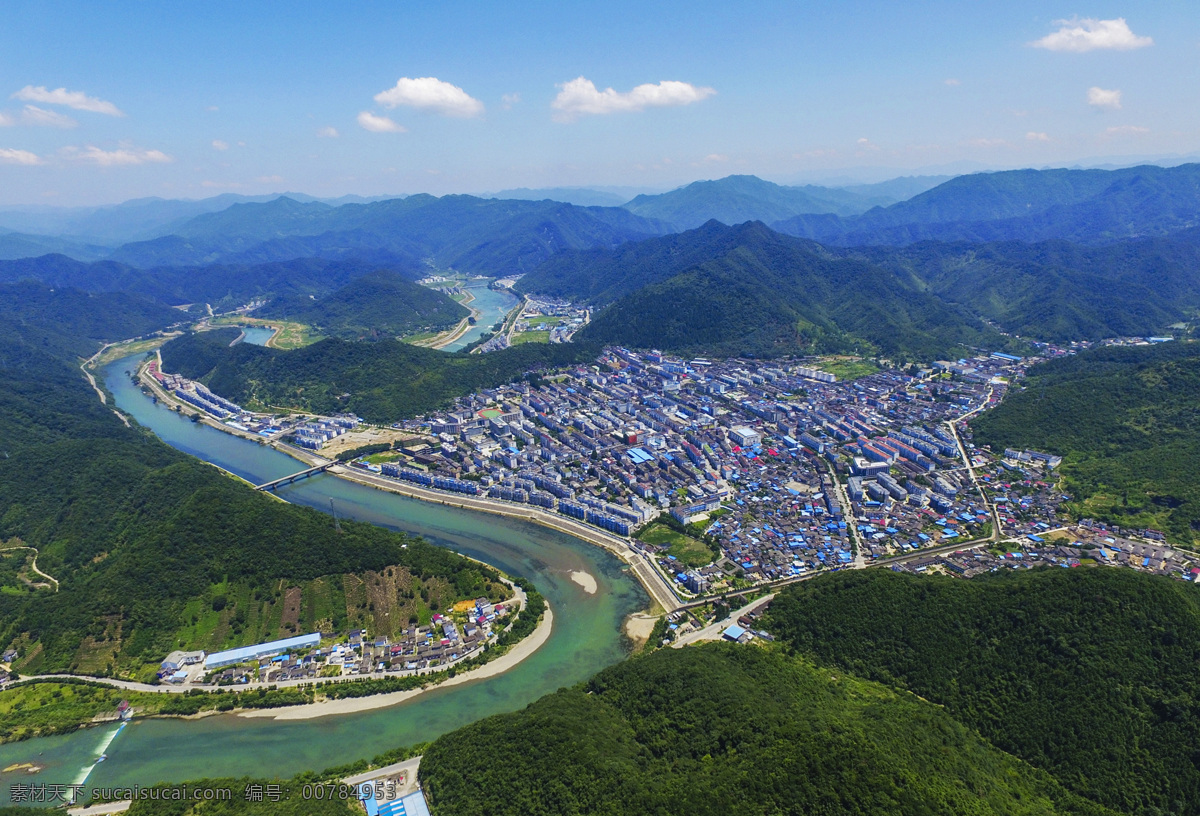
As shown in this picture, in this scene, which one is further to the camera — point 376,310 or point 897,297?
point 376,310

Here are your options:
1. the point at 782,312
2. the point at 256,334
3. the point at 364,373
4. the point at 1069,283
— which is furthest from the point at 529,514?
the point at 1069,283

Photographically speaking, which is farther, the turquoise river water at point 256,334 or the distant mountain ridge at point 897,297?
the turquoise river water at point 256,334

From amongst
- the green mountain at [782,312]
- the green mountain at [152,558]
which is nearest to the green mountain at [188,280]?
the green mountain at [782,312]

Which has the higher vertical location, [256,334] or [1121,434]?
[256,334]

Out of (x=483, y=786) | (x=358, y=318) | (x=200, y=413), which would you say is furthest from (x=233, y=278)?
(x=483, y=786)

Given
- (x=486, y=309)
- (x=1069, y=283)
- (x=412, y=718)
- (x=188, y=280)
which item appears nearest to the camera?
(x=412, y=718)

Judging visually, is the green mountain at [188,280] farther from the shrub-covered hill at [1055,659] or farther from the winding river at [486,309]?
the shrub-covered hill at [1055,659]

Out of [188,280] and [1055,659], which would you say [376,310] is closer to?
[188,280]
